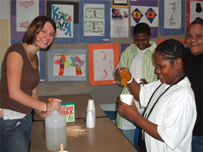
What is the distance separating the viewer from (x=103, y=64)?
2.72m

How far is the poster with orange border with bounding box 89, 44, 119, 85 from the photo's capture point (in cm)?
269

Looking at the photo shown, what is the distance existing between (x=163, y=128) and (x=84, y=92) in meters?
1.69

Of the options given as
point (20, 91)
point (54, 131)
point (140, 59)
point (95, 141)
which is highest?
point (140, 59)

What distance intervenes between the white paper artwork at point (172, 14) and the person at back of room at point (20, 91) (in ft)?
6.45

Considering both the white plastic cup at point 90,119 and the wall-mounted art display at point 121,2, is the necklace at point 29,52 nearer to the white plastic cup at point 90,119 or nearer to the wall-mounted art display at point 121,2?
the white plastic cup at point 90,119

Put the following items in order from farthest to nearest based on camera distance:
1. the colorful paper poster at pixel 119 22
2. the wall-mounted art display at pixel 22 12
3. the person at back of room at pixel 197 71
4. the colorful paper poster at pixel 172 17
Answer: the colorful paper poster at pixel 172 17 < the colorful paper poster at pixel 119 22 < the wall-mounted art display at pixel 22 12 < the person at back of room at pixel 197 71

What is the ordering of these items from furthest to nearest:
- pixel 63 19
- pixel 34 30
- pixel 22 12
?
pixel 63 19 < pixel 22 12 < pixel 34 30

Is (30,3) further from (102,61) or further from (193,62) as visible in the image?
(193,62)

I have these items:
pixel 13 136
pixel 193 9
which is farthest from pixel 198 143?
pixel 193 9

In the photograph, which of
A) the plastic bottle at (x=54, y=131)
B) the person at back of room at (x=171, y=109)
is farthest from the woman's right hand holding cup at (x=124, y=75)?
the plastic bottle at (x=54, y=131)

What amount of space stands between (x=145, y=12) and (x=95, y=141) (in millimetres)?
2087

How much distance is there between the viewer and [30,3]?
2406 millimetres

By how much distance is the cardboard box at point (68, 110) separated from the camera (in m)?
1.54

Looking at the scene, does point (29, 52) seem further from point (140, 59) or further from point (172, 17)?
point (172, 17)
